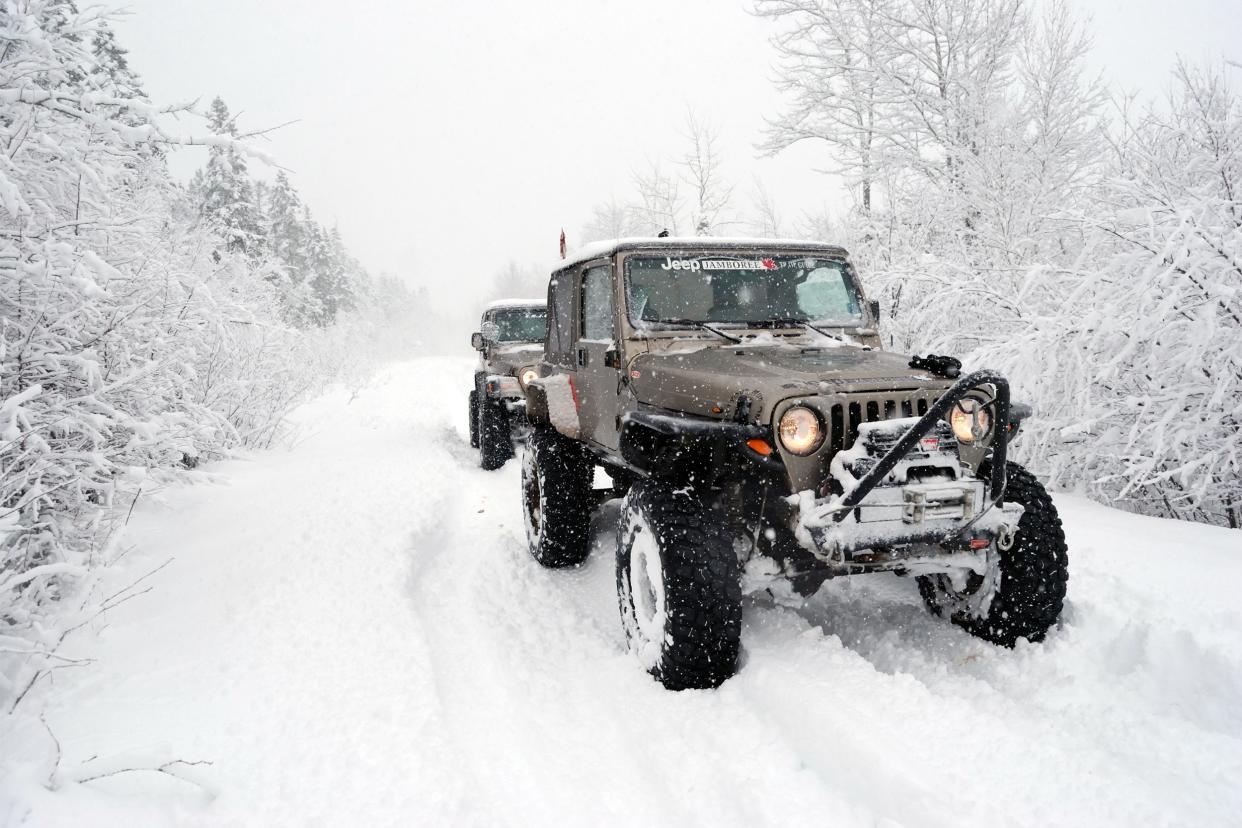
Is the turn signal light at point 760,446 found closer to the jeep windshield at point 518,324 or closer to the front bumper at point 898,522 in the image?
the front bumper at point 898,522

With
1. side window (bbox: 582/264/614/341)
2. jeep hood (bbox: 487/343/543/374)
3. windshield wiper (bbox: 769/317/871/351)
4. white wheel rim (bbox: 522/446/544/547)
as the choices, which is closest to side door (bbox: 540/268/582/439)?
side window (bbox: 582/264/614/341)

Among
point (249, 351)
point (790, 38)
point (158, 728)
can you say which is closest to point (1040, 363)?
point (158, 728)

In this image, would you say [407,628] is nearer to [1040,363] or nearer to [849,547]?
[849,547]

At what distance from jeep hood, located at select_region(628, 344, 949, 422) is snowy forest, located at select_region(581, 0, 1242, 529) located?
6.41 ft

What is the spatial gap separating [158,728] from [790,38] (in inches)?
530

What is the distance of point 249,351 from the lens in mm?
8695

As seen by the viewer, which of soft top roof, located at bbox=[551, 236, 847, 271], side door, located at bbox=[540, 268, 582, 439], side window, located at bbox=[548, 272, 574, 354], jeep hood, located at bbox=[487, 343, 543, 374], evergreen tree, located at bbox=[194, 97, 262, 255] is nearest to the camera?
soft top roof, located at bbox=[551, 236, 847, 271]

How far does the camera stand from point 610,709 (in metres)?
2.94

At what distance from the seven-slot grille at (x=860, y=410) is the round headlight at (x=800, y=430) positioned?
0.06m

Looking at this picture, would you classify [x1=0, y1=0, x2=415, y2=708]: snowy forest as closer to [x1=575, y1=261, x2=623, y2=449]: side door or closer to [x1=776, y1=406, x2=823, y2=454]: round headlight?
[x1=575, y1=261, x2=623, y2=449]: side door

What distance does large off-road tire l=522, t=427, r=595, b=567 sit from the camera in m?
4.51

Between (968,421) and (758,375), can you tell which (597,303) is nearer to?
(758,375)

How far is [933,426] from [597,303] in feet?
7.61

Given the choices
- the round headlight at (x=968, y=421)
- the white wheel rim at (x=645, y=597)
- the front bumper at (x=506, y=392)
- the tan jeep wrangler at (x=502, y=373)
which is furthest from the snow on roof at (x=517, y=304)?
the round headlight at (x=968, y=421)
